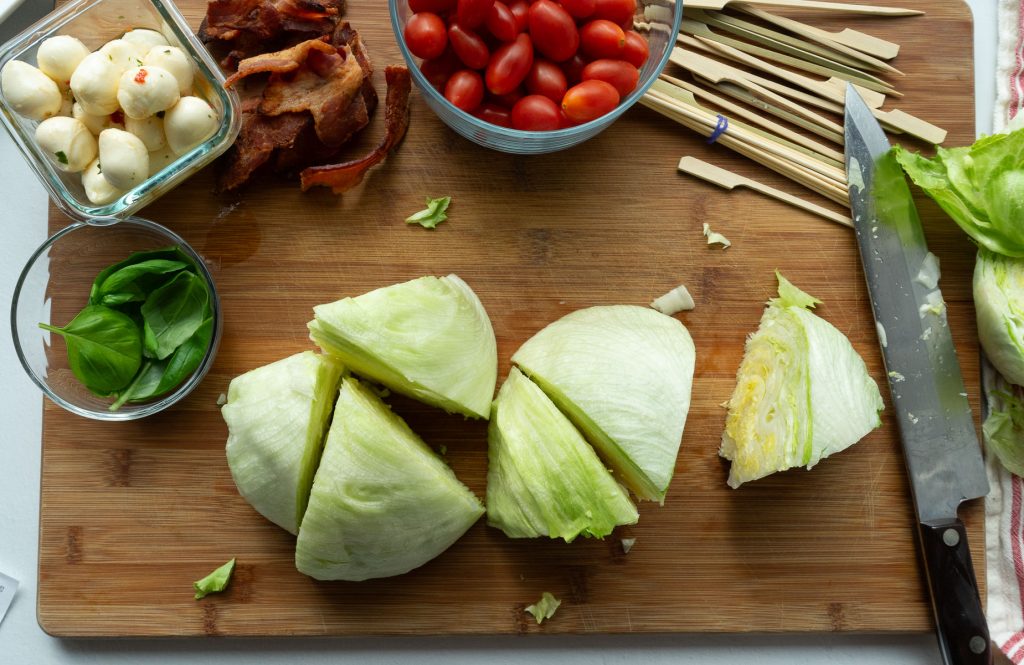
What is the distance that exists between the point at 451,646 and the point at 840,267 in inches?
75.3

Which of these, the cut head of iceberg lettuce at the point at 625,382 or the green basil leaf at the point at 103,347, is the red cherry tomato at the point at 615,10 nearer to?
the cut head of iceberg lettuce at the point at 625,382

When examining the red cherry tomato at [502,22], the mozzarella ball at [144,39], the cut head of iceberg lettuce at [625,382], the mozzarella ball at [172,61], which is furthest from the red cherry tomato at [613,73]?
the mozzarella ball at [144,39]

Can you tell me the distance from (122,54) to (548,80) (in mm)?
1323

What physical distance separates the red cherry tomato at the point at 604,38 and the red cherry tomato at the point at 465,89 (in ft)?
1.20

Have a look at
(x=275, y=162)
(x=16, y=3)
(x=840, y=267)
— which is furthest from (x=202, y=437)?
(x=840, y=267)

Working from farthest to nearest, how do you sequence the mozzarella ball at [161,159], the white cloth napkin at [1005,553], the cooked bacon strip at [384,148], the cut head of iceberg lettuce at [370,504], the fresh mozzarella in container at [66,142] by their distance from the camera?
the white cloth napkin at [1005,553], the cooked bacon strip at [384,148], the mozzarella ball at [161,159], the fresh mozzarella in container at [66,142], the cut head of iceberg lettuce at [370,504]

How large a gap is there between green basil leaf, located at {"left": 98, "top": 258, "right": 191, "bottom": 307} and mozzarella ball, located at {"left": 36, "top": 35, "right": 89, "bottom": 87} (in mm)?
622

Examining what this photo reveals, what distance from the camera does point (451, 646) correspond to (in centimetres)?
265

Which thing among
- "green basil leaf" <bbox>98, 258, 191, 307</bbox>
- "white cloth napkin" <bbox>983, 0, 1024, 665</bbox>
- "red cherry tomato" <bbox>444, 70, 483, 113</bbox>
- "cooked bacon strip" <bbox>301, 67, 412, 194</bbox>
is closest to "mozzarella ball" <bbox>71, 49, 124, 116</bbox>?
"green basil leaf" <bbox>98, 258, 191, 307</bbox>

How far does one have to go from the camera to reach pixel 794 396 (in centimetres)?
241

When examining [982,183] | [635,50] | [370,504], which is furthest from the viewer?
[982,183]

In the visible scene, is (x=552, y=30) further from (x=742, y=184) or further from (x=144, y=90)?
(x=144, y=90)

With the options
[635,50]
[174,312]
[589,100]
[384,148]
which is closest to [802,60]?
[635,50]

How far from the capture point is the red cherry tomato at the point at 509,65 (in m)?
2.36
